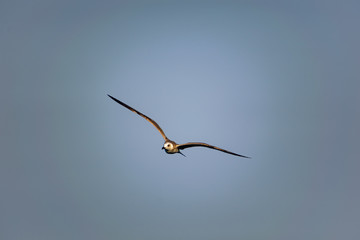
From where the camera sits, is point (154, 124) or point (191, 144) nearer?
point (191, 144)
